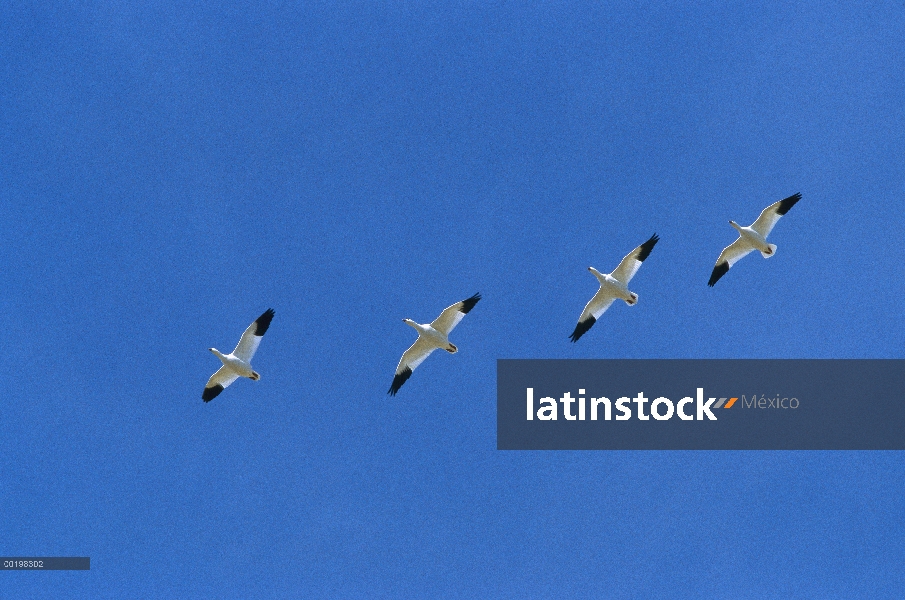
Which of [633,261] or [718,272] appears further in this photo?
[718,272]

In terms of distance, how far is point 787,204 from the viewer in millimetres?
28297

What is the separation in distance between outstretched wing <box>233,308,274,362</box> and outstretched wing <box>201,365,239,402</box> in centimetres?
115

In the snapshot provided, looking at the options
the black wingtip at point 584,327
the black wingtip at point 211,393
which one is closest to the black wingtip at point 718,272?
the black wingtip at point 584,327

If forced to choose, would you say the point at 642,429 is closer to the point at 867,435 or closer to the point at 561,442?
the point at 561,442

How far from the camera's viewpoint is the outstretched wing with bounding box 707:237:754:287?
96.5 ft

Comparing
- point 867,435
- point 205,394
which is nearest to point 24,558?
point 205,394

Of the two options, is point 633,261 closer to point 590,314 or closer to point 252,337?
point 590,314

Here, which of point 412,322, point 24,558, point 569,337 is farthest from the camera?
point 569,337

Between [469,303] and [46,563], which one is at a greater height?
[469,303]

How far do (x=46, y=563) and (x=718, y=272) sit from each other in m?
A: 21.9

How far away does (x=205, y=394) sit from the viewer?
2945 centimetres

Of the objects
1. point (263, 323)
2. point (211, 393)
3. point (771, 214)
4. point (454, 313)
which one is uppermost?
point (771, 214)

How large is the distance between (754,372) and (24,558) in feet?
68.3

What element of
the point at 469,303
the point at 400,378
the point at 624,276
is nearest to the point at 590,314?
the point at 624,276
